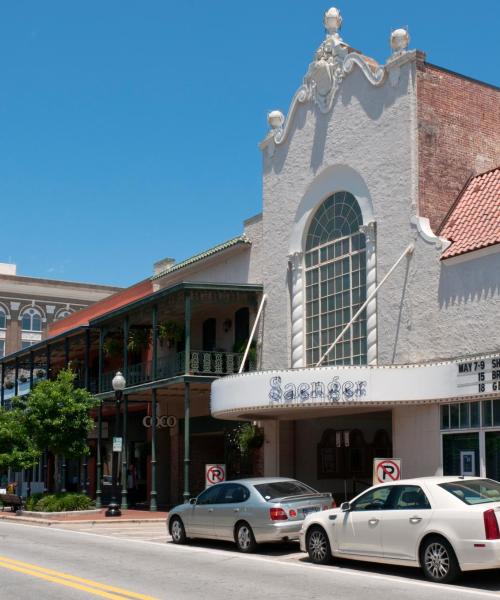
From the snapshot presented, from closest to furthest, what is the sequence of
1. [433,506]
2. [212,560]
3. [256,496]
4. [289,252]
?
[433,506], [212,560], [256,496], [289,252]

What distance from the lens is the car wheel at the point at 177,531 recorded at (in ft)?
64.2

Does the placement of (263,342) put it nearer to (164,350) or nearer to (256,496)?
(164,350)

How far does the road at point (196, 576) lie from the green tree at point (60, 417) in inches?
470

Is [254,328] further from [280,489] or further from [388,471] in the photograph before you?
[280,489]

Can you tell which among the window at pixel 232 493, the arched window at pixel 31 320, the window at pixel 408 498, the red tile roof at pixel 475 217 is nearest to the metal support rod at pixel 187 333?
the red tile roof at pixel 475 217

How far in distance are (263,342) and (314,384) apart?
22.3ft

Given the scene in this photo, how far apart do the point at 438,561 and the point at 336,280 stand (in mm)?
14152

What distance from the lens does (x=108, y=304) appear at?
43.6m

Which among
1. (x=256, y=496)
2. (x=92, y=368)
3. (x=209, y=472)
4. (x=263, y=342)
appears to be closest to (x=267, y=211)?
(x=263, y=342)

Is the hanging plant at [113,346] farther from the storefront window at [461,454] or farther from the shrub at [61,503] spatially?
the storefront window at [461,454]

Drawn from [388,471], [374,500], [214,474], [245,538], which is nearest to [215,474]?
[214,474]

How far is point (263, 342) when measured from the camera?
29438 mm

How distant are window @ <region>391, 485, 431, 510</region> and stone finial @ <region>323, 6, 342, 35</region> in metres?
16.9

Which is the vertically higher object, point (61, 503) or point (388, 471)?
point (388, 471)
